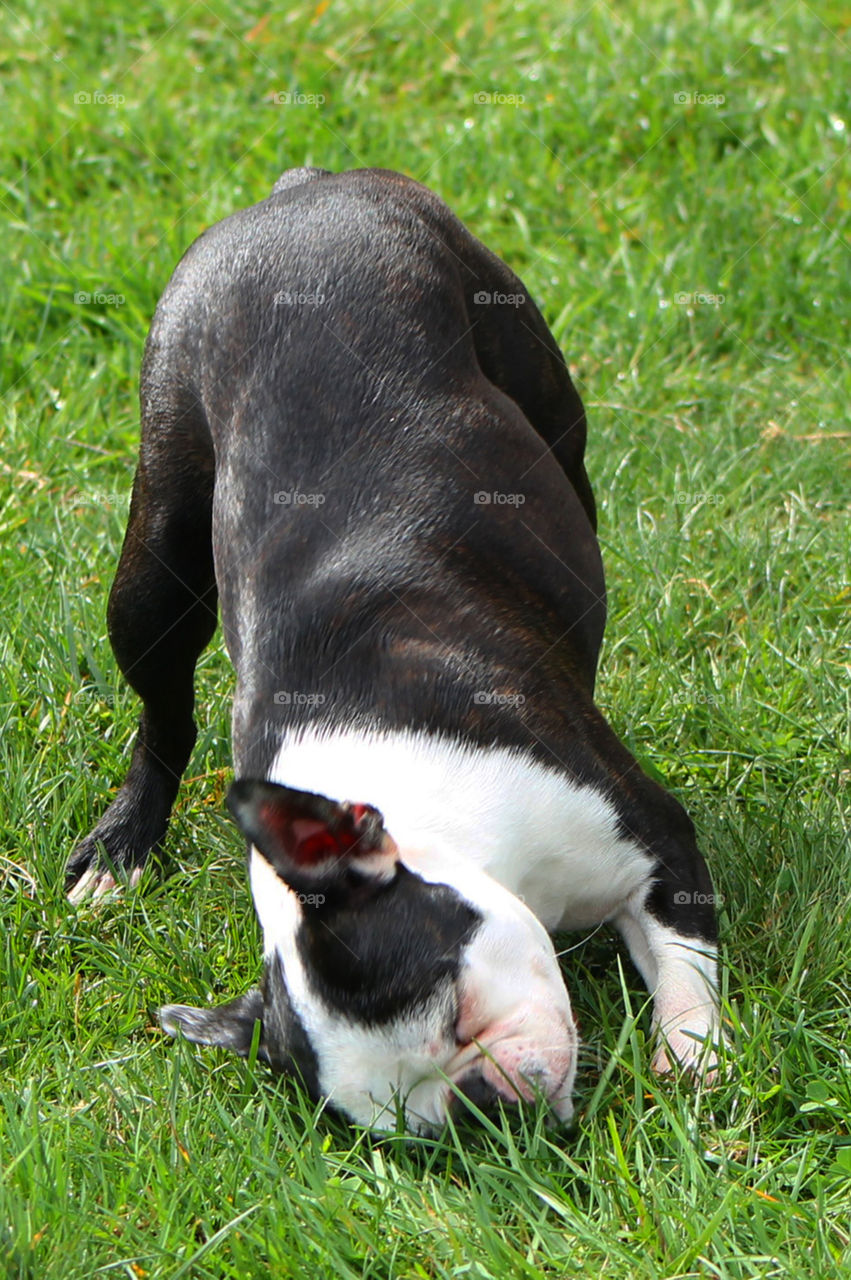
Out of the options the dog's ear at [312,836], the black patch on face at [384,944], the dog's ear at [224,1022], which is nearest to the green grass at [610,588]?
the dog's ear at [224,1022]

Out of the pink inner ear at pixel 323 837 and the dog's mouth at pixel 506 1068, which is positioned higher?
the pink inner ear at pixel 323 837

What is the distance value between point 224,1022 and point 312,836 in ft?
1.99

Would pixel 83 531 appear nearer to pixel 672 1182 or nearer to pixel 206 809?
pixel 206 809

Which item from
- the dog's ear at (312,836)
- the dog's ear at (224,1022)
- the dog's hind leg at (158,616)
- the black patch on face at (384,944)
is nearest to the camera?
the dog's ear at (312,836)

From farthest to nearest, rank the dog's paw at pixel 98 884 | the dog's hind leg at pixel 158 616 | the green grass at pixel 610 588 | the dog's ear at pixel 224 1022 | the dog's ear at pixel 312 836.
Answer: the dog's paw at pixel 98 884 → the dog's hind leg at pixel 158 616 → the dog's ear at pixel 224 1022 → the green grass at pixel 610 588 → the dog's ear at pixel 312 836

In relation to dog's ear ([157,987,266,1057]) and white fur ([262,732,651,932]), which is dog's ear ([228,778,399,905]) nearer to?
white fur ([262,732,651,932])

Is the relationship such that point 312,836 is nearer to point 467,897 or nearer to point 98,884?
point 467,897

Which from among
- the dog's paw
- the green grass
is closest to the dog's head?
the green grass

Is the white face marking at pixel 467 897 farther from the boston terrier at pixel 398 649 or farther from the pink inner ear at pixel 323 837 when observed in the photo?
the pink inner ear at pixel 323 837

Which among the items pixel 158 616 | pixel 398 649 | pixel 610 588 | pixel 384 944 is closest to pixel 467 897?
pixel 384 944

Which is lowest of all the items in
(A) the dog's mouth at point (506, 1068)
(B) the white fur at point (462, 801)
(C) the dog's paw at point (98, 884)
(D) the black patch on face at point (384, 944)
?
(C) the dog's paw at point (98, 884)

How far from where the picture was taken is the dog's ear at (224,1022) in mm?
3014

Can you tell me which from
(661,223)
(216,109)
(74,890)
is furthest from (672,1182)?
(216,109)

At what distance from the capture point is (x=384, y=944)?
2.69 meters
